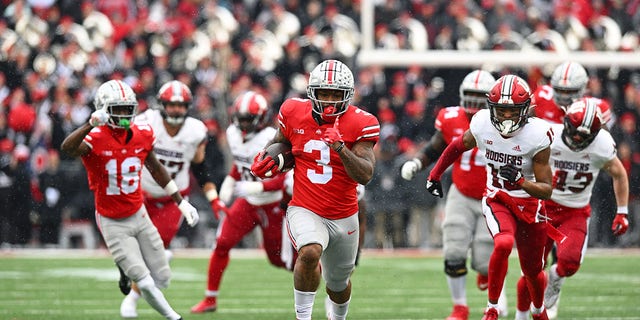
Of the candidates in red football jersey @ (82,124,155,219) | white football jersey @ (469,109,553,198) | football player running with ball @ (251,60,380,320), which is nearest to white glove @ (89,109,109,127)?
red football jersey @ (82,124,155,219)

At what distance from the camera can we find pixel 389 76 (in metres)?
15.1

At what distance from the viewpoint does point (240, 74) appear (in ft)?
49.1

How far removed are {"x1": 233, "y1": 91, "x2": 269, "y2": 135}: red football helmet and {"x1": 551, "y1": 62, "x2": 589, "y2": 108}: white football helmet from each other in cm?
223

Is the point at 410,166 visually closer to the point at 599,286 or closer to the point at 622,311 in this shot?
the point at 622,311

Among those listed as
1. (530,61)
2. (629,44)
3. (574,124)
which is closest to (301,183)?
(574,124)

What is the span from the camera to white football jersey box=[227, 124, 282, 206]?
893 cm

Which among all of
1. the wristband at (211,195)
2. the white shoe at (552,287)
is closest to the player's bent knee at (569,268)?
the white shoe at (552,287)

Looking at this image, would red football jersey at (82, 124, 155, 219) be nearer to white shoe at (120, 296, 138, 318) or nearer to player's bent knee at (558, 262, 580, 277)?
white shoe at (120, 296, 138, 318)

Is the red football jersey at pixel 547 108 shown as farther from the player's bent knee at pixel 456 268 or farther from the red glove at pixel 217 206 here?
Result: the red glove at pixel 217 206

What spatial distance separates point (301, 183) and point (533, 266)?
5.09 feet

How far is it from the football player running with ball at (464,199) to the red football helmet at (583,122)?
3.00 ft

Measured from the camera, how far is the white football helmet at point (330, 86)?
6.35 meters

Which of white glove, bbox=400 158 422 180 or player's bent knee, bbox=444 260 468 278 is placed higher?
white glove, bbox=400 158 422 180

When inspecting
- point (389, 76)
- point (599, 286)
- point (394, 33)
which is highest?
point (394, 33)
